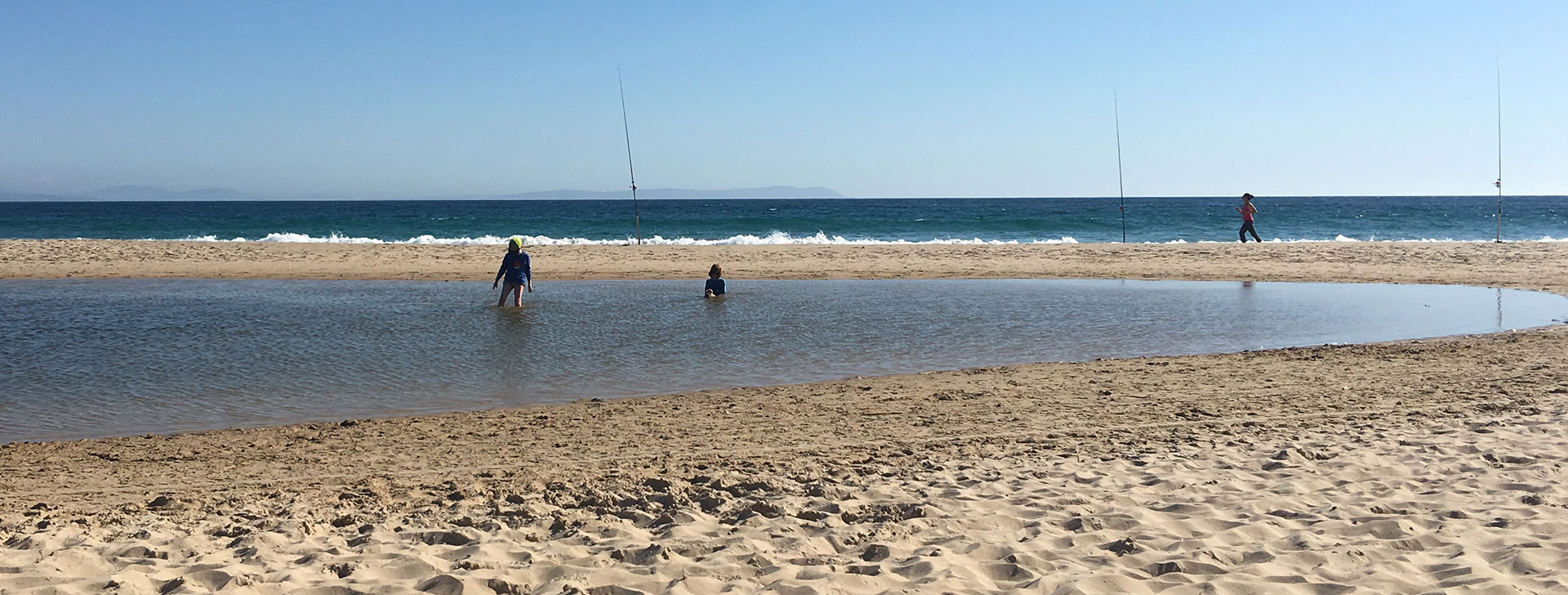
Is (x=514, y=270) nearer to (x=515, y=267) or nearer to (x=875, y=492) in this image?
(x=515, y=267)

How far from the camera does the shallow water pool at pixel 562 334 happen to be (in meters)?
9.03

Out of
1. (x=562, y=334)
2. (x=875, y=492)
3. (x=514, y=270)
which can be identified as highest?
(x=514, y=270)

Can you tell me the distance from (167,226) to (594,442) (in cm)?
6282

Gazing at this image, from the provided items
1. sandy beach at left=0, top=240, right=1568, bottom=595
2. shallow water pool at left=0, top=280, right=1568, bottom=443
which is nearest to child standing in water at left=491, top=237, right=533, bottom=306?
shallow water pool at left=0, top=280, right=1568, bottom=443

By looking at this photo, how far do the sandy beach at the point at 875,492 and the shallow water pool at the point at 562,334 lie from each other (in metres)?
1.18

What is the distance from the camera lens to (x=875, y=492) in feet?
18.1

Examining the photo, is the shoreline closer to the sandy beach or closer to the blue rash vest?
the blue rash vest

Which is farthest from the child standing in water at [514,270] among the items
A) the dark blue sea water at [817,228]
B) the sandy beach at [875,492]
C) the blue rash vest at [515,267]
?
the dark blue sea water at [817,228]

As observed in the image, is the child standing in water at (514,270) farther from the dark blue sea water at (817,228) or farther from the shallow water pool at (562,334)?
the dark blue sea water at (817,228)

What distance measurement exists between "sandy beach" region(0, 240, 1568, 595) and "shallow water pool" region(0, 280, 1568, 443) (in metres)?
1.18

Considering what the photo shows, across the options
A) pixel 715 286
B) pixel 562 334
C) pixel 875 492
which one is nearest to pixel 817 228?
pixel 715 286

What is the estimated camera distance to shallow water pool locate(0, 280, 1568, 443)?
356 inches

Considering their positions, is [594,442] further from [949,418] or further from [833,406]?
[949,418]

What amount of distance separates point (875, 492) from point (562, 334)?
321 inches
